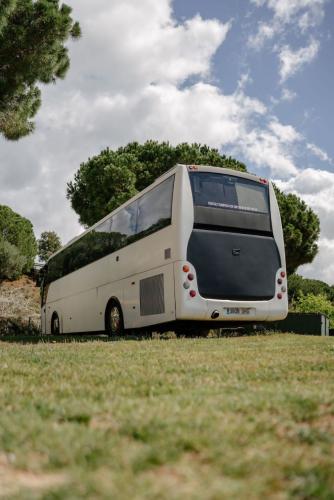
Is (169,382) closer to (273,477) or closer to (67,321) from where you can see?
(273,477)

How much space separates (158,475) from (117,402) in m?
1.50

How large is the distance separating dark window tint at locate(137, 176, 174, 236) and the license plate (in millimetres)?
2476

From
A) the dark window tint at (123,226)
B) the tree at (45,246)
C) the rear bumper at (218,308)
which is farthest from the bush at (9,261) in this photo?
the rear bumper at (218,308)

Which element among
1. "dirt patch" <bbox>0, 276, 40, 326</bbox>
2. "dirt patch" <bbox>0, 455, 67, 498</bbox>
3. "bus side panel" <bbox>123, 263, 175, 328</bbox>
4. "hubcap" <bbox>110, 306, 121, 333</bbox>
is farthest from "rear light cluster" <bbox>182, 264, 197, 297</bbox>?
"dirt patch" <bbox>0, 276, 40, 326</bbox>

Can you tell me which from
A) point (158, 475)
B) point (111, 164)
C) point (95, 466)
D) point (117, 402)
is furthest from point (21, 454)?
point (111, 164)

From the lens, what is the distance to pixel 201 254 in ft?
39.8

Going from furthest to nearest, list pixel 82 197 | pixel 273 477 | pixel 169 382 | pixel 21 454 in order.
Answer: pixel 82 197 < pixel 169 382 < pixel 21 454 < pixel 273 477

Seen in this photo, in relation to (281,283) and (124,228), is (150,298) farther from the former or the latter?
(281,283)

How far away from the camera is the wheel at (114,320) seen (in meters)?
15.0

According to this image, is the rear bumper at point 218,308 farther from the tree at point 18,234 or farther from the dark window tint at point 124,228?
the tree at point 18,234

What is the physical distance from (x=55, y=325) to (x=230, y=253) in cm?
1225

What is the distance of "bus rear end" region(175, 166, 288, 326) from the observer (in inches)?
471

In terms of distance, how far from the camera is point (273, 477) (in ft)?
8.36

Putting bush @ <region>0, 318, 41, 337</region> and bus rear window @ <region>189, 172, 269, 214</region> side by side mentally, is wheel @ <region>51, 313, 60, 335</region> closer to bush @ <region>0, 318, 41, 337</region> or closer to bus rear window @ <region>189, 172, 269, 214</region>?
bush @ <region>0, 318, 41, 337</region>
